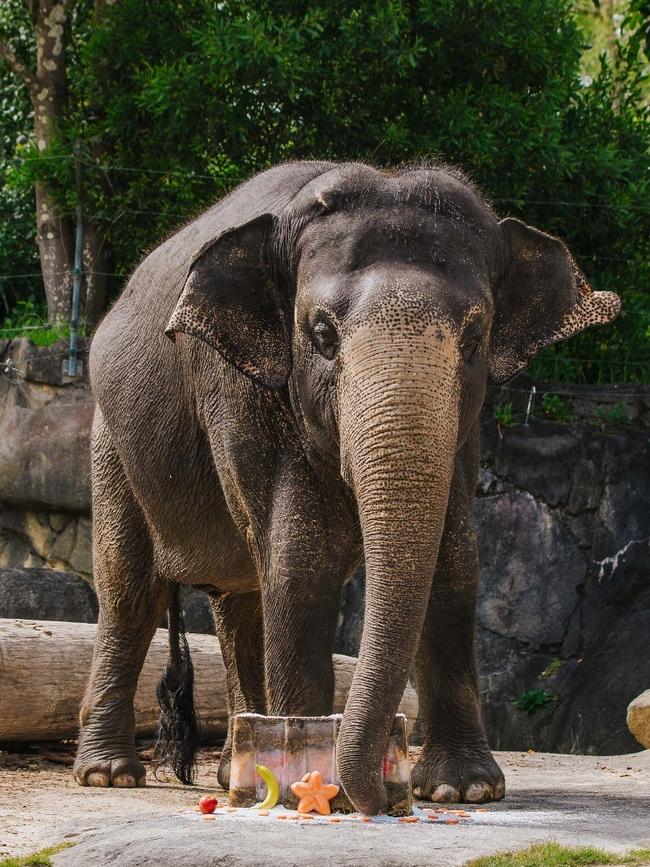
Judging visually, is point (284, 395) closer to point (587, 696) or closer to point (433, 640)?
point (433, 640)

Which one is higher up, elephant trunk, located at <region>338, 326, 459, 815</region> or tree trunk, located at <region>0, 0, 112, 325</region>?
tree trunk, located at <region>0, 0, 112, 325</region>

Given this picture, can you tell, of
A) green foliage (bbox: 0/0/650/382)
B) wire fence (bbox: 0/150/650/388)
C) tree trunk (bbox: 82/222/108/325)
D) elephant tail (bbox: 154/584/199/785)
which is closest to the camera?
elephant tail (bbox: 154/584/199/785)

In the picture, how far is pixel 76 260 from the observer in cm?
1209

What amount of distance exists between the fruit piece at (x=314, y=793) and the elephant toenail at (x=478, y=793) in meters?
0.97

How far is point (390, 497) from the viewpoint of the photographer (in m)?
4.67

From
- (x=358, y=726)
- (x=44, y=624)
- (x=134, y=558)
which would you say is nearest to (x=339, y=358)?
(x=358, y=726)

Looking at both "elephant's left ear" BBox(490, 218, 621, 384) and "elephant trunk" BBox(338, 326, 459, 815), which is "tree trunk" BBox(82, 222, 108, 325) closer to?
"elephant's left ear" BBox(490, 218, 621, 384)

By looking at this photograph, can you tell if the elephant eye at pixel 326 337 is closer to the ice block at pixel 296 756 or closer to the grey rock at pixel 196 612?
the ice block at pixel 296 756

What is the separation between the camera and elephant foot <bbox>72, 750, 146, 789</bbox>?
674 cm

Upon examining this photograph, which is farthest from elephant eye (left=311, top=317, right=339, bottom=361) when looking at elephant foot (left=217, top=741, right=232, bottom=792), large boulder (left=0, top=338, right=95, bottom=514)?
large boulder (left=0, top=338, right=95, bottom=514)

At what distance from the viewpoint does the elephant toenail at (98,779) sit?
22.1ft

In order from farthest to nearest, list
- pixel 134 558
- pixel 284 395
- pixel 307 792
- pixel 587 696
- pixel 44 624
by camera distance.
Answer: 1. pixel 587 696
2. pixel 44 624
3. pixel 134 558
4. pixel 284 395
5. pixel 307 792

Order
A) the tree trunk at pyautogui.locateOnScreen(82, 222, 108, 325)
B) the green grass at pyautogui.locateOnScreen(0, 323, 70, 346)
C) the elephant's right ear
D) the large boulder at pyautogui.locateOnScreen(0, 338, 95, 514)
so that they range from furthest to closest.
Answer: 1. the tree trunk at pyautogui.locateOnScreen(82, 222, 108, 325)
2. the green grass at pyautogui.locateOnScreen(0, 323, 70, 346)
3. the large boulder at pyautogui.locateOnScreen(0, 338, 95, 514)
4. the elephant's right ear

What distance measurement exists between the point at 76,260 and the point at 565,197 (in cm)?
380
